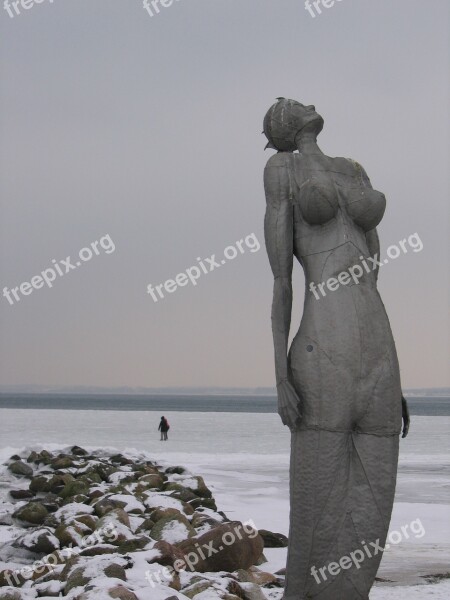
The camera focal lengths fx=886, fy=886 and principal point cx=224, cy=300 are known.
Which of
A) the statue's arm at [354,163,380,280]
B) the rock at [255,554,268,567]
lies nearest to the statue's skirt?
the statue's arm at [354,163,380,280]

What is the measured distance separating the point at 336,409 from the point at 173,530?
514 cm

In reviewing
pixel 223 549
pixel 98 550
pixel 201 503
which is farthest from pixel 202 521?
pixel 223 549

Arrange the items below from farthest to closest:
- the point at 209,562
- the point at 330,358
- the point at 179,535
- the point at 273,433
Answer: the point at 273,433, the point at 179,535, the point at 209,562, the point at 330,358

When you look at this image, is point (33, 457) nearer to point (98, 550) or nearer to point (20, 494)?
point (20, 494)

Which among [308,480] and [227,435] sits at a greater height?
[308,480]

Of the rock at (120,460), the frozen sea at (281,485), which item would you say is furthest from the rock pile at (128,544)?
the rock at (120,460)

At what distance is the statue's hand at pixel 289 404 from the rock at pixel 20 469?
1221 centimetres

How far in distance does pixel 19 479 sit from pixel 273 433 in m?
23.2

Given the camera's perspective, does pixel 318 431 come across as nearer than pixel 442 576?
Yes

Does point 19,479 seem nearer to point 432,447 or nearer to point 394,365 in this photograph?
point 394,365

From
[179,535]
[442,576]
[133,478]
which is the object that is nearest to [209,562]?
[179,535]

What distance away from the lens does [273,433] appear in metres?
38.2

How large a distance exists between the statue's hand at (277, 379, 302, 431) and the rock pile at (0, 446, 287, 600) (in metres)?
2.38

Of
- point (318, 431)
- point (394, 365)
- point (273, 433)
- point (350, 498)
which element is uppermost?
point (394, 365)
